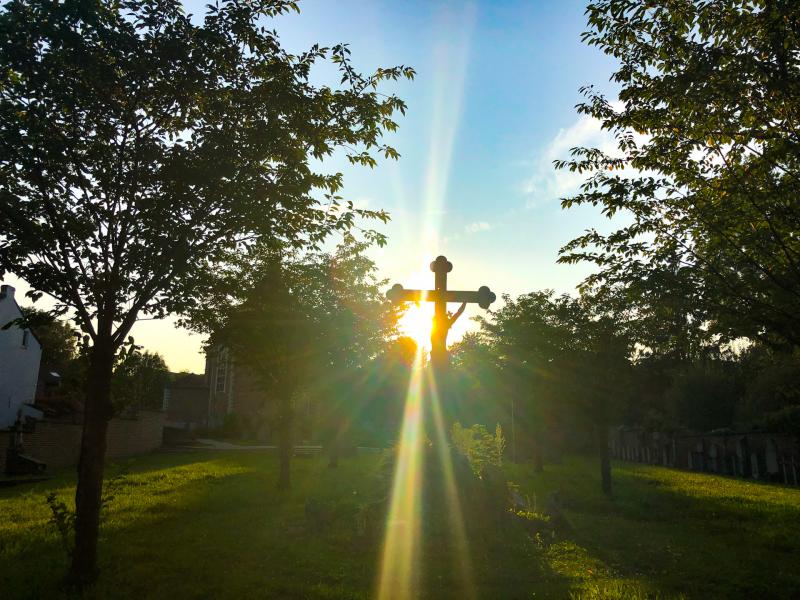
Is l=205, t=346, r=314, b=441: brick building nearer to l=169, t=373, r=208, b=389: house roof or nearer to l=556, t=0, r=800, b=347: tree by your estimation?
l=169, t=373, r=208, b=389: house roof

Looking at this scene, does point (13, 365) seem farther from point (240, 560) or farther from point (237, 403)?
point (240, 560)

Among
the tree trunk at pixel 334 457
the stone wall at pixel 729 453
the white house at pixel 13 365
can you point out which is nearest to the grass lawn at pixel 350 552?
the tree trunk at pixel 334 457

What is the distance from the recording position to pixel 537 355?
68.1 ft

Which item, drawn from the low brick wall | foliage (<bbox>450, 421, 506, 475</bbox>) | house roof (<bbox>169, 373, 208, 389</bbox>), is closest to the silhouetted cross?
foliage (<bbox>450, 421, 506, 475</bbox>)

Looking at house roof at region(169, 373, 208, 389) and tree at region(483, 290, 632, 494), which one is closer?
tree at region(483, 290, 632, 494)

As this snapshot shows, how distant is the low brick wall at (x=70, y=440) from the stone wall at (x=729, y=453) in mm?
26454

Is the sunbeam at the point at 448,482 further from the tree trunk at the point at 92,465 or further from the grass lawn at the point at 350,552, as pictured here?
the tree trunk at the point at 92,465

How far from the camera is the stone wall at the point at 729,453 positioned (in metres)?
21.8

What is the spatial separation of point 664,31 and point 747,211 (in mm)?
2868

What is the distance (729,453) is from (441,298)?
21840mm

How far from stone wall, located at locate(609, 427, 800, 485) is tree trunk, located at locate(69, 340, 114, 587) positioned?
75.6 ft

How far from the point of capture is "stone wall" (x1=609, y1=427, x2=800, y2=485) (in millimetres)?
21750

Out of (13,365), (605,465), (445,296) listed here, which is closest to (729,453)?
(605,465)

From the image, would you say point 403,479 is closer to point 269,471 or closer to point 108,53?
point 108,53
